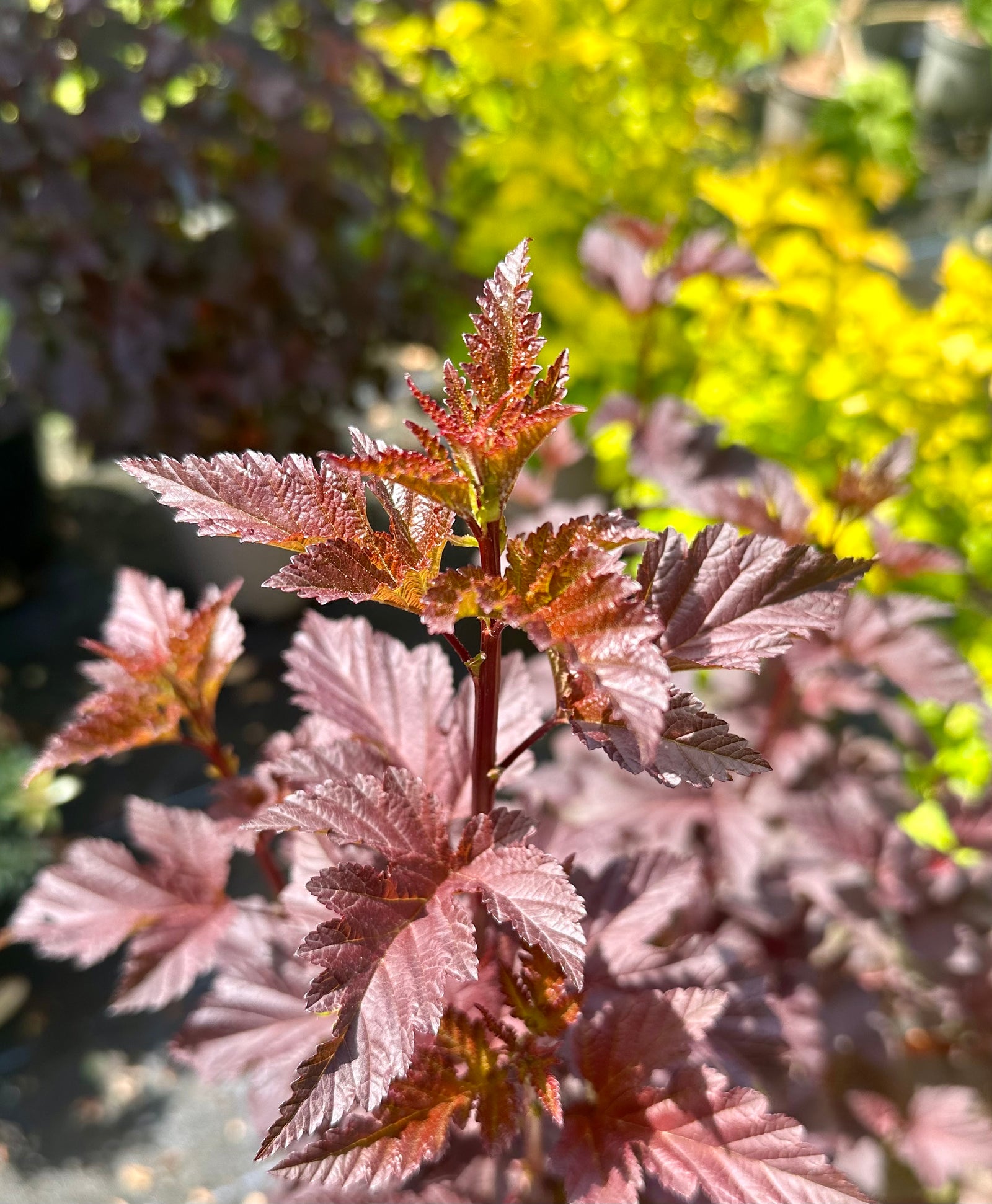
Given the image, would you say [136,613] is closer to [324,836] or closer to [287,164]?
[324,836]

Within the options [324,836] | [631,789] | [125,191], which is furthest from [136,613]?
[125,191]

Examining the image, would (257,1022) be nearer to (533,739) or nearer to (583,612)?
(533,739)

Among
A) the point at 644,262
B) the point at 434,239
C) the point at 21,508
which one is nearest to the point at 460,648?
the point at 644,262

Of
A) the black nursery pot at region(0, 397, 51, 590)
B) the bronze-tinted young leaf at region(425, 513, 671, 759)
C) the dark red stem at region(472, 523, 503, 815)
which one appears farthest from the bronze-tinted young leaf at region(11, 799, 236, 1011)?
the black nursery pot at region(0, 397, 51, 590)

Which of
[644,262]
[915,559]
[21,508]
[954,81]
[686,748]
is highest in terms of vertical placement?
[954,81]

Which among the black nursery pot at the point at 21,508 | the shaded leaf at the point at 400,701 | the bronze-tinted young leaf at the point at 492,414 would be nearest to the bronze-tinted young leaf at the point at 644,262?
the shaded leaf at the point at 400,701

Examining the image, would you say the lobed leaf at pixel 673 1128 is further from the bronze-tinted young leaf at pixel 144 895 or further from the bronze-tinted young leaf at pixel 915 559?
the bronze-tinted young leaf at pixel 915 559

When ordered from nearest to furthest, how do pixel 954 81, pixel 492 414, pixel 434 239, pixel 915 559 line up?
1. pixel 492 414
2. pixel 915 559
3. pixel 434 239
4. pixel 954 81
